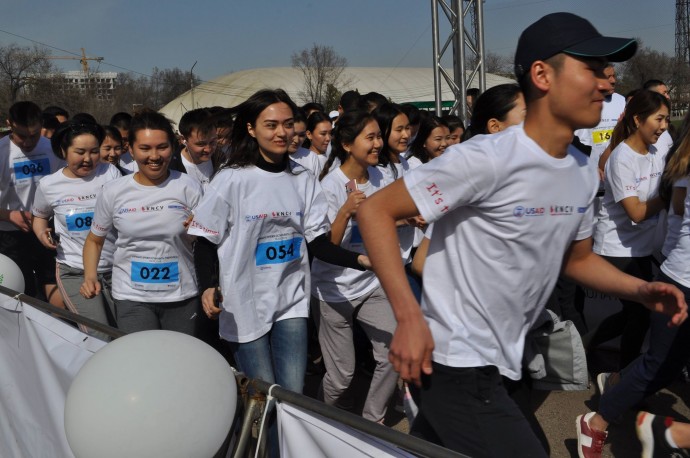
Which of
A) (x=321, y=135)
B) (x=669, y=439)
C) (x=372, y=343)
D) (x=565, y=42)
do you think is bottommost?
(x=669, y=439)

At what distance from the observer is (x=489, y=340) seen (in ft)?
7.57

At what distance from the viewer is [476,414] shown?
89.4 inches

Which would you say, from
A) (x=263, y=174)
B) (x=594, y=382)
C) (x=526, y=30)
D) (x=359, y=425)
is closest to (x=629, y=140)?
(x=594, y=382)

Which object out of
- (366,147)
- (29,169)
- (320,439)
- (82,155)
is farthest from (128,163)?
(320,439)

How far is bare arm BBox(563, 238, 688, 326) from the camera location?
7.70ft

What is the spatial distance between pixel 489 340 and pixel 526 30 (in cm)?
96

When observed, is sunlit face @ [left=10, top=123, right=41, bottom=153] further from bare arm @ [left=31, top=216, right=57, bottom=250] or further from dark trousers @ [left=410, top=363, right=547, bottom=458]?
dark trousers @ [left=410, top=363, right=547, bottom=458]

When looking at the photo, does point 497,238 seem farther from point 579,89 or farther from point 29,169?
point 29,169

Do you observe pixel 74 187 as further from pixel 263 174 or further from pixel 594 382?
pixel 594 382

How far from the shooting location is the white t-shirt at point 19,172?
20.9 feet

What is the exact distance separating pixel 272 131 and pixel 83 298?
6.41 ft

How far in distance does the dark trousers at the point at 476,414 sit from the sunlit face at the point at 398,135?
3185mm

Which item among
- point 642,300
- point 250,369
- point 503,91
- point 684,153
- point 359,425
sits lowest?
point 250,369

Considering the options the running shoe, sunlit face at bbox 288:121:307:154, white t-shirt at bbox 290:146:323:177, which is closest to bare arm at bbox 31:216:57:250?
sunlit face at bbox 288:121:307:154
